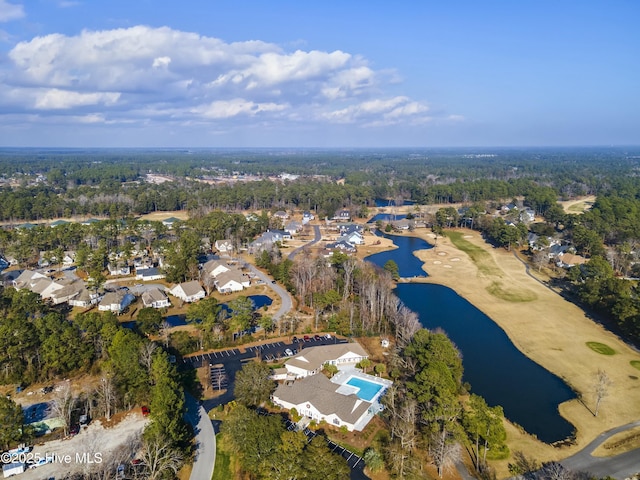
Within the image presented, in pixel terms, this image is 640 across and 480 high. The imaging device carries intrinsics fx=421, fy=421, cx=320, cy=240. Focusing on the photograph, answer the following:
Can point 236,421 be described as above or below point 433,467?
above

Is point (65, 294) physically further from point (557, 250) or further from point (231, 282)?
point (557, 250)

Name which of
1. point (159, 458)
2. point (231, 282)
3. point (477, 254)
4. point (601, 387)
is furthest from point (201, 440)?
point (477, 254)

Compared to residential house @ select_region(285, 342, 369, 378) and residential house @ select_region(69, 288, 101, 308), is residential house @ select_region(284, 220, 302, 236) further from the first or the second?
residential house @ select_region(285, 342, 369, 378)

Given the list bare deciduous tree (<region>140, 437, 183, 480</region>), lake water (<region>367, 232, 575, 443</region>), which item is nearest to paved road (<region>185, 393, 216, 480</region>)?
bare deciduous tree (<region>140, 437, 183, 480</region>)

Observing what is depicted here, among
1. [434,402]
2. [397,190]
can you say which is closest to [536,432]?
[434,402]

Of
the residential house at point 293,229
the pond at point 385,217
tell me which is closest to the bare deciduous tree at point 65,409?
the residential house at point 293,229

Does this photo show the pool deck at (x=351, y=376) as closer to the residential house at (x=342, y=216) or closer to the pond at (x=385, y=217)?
the residential house at (x=342, y=216)

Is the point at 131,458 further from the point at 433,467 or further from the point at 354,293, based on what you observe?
the point at 354,293
